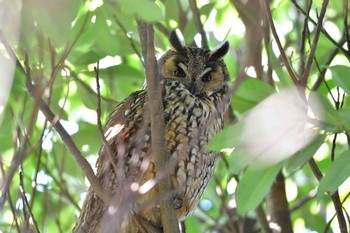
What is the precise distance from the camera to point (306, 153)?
7.58ft

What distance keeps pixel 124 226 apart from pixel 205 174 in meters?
0.53

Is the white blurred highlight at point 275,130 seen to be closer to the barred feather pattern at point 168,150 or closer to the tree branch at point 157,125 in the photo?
the tree branch at point 157,125

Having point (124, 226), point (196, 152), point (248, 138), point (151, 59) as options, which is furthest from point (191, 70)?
point (248, 138)

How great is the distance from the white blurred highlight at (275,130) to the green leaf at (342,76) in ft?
0.55

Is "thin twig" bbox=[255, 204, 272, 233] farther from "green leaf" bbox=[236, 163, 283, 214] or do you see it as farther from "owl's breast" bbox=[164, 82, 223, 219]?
"green leaf" bbox=[236, 163, 283, 214]

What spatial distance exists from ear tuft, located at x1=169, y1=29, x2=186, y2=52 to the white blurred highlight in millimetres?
1655

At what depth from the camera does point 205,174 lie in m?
3.46

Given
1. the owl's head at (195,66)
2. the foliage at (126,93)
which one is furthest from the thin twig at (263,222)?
the owl's head at (195,66)

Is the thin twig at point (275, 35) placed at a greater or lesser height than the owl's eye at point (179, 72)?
lesser

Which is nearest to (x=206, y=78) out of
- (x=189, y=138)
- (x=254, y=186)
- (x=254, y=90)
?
(x=189, y=138)

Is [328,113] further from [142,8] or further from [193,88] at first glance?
[193,88]

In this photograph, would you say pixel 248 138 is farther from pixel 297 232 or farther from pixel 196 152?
pixel 297 232

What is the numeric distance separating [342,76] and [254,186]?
47 centimetres

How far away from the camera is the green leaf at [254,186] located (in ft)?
7.65
